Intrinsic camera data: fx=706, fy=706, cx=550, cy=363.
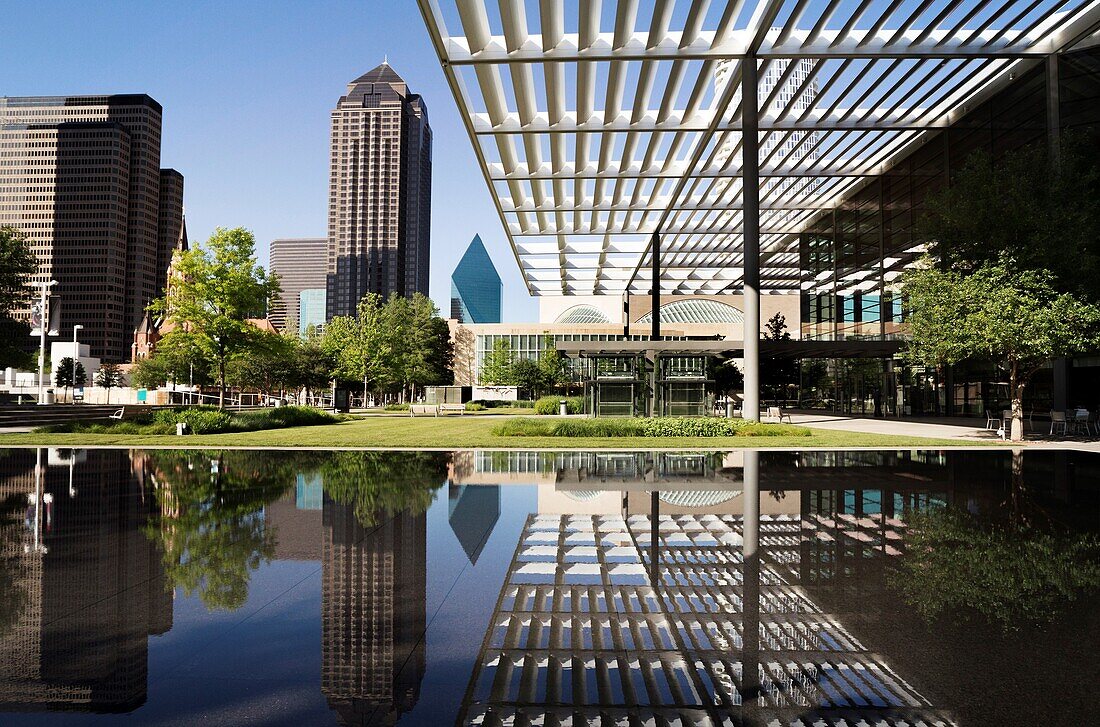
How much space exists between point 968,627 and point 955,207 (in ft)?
71.9

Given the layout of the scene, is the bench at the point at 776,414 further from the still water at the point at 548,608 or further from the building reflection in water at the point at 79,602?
the building reflection in water at the point at 79,602

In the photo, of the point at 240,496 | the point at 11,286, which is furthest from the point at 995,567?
the point at 11,286

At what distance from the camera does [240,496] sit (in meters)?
10.6

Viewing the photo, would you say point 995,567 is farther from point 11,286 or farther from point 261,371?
point 261,371

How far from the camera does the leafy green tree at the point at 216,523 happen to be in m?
6.00

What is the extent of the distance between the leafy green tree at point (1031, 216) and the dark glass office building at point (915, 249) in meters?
1.84

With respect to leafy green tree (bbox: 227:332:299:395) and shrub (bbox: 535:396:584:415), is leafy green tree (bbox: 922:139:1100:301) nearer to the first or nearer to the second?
shrub (bbox: 535:396:584:415)

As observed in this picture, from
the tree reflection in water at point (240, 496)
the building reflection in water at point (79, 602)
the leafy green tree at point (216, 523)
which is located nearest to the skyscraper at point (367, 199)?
the tree reflection in water at point (240, 496)

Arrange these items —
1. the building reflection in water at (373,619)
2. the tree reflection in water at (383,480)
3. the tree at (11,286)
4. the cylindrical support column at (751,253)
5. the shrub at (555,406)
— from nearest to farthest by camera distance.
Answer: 1. the building reflection in water at (373,619)
2. the tree reflection in water at (383,480)
3. the cylindrical support column at (751,253)
4. the tree at (11,286)
5. the shrub at (555,406)

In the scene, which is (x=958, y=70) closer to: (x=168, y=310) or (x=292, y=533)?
(x=292, y=533)

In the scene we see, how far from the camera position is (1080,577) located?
6.18m

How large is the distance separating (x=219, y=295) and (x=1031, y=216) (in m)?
28.4

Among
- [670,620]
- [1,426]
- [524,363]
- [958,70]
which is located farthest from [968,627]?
[524,363]

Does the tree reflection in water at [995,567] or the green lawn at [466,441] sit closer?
the tree reflection in water at [995,567]
